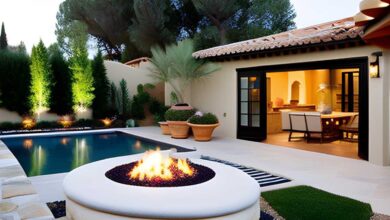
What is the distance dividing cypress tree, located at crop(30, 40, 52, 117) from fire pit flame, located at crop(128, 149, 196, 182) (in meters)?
13.7

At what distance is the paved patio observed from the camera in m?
6.44

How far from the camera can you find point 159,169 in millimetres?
4578

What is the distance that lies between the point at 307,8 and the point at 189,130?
20.9m

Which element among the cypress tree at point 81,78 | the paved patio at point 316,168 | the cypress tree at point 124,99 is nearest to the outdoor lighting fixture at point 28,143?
the cypress tree at point 81,78

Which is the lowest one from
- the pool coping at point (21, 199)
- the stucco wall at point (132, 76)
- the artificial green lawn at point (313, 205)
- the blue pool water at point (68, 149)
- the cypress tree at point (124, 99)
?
the artificial green lawn at point (313, 205)

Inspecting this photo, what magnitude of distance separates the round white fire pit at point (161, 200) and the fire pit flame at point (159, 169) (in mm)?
312

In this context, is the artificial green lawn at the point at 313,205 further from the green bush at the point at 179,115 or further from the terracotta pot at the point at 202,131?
the green bush at the point at 179,115

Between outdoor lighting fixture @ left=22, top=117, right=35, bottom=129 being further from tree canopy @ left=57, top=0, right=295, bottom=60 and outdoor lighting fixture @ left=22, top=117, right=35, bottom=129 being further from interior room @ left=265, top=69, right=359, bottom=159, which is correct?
interior room @ left=265, top=69, right=359, bottom=159

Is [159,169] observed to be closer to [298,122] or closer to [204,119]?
[204,119]

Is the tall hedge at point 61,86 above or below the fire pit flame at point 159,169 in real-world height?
above

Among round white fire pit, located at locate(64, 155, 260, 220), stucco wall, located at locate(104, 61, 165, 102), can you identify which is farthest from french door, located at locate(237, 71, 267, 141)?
round white fire pit, located at locate(64, 155, 260, 220)

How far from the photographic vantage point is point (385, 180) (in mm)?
7277

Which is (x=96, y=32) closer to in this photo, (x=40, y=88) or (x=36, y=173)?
(x=40, y=88)

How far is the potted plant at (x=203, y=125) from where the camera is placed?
42.2 feet
